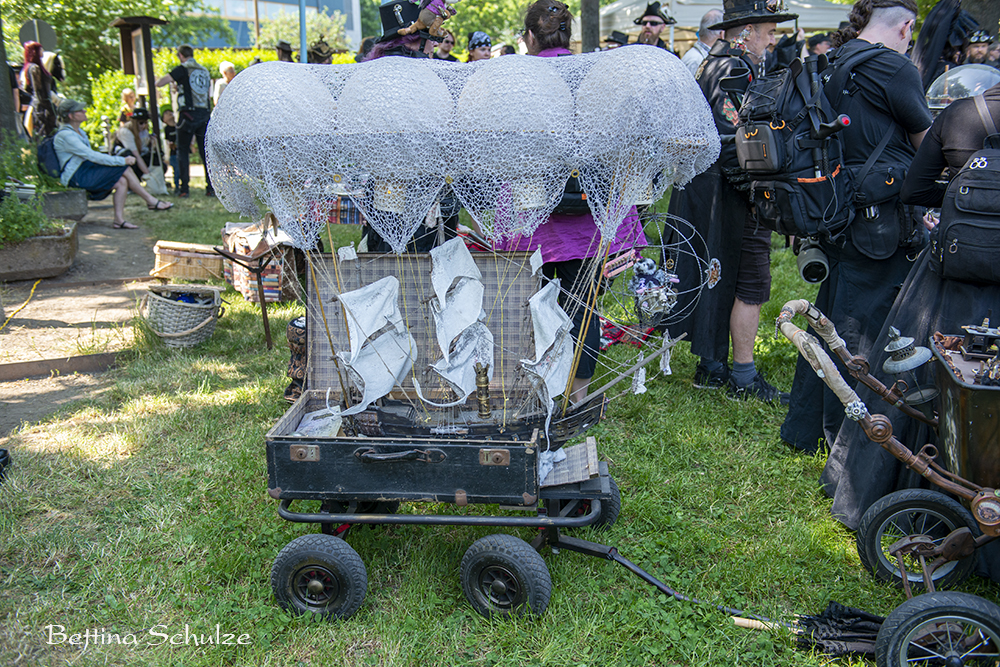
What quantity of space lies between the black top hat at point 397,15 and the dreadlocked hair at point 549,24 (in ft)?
A: 2.49

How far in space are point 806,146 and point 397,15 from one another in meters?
2.38

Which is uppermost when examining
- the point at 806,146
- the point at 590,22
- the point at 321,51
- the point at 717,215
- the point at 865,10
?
the point at 590,22

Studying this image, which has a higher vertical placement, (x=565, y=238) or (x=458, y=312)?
(x=565, y=238)

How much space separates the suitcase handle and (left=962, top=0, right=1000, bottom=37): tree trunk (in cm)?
708

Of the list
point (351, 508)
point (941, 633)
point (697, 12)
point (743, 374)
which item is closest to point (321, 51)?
point (743, 374)

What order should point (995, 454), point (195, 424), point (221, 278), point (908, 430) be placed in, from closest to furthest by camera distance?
1. point (995, 454)
2. point (908, 430)
3. point (195, 424)
4. point (221, 278)

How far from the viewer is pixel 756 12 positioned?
169 inches

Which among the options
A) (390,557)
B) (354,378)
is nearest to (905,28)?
(354,378)

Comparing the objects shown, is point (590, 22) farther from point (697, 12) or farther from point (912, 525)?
point (912, 525)

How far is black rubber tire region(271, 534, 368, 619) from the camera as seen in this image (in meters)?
2.75

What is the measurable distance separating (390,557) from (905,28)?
332 centimetres

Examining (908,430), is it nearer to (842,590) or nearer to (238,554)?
(842,590)

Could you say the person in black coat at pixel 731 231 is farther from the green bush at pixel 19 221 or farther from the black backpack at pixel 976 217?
the green bush at pixel 19 221

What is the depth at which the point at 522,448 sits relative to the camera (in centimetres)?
268
